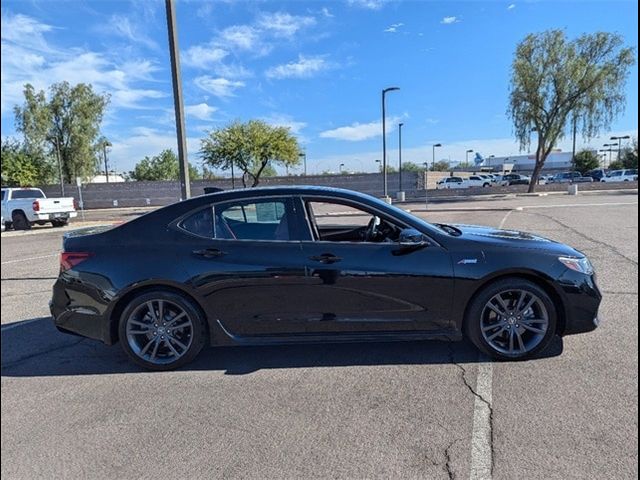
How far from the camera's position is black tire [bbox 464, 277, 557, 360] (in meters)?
3.81

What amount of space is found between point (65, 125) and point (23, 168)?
6114mm

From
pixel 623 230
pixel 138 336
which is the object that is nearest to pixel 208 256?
pixel 138 336

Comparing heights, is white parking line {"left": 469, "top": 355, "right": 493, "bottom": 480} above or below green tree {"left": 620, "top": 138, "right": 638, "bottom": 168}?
below

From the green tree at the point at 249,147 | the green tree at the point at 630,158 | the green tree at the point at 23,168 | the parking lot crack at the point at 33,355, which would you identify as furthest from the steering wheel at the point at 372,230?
the green tree at the point at 630,158

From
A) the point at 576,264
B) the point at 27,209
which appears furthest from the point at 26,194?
the point at 576,264

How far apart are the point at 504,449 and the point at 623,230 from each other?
11.9m

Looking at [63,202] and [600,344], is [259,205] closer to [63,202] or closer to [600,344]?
[600,344]

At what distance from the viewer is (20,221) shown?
64.0 feet

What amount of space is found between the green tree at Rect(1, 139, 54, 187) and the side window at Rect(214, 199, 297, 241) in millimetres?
46538

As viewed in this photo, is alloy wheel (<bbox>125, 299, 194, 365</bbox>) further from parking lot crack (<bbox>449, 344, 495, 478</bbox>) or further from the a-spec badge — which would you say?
the a-spec badge

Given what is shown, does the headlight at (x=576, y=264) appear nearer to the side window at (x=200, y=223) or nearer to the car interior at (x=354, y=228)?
the car interior at (x=354, y=228)

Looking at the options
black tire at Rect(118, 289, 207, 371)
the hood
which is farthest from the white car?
black tire at Rect(118, 289, 207, 371)

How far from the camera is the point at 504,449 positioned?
2.67 meters

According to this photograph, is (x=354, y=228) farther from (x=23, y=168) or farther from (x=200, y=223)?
(x=23, y=168)
